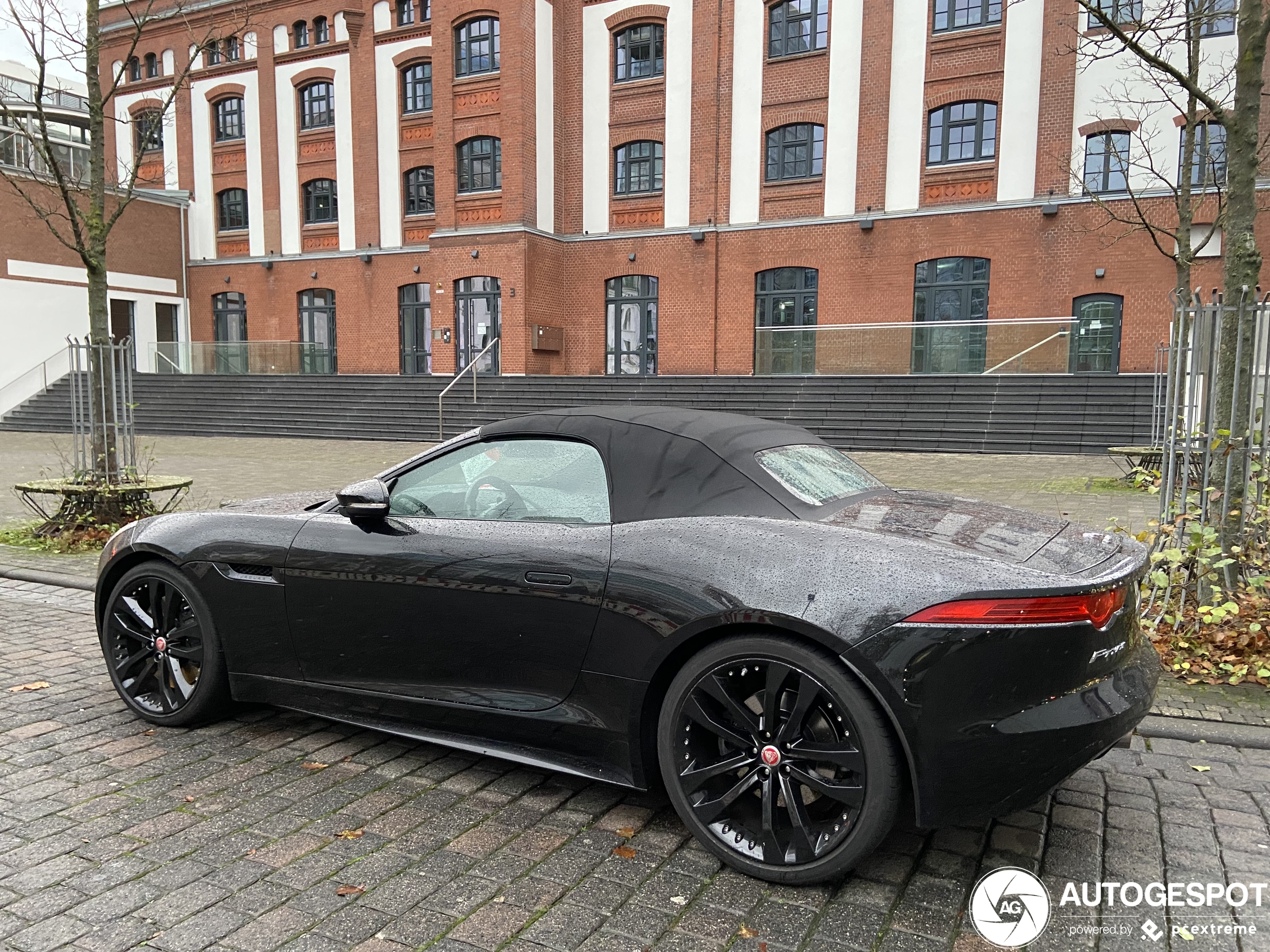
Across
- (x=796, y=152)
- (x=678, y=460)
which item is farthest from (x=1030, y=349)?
(x=678, y=460)

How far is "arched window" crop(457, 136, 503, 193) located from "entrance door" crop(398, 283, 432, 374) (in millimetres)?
4087

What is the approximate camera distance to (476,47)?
1135 inches

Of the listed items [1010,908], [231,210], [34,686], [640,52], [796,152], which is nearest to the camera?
[1010,908]

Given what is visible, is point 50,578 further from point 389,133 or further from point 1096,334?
point 389,133

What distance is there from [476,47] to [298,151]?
8791 millimetres

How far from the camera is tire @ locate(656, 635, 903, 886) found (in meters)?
2.57

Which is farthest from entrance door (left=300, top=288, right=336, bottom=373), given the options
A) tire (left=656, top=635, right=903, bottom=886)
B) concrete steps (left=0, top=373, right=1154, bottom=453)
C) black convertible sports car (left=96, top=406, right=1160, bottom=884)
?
tire (left=656, top=635, right=903, bottom=886)

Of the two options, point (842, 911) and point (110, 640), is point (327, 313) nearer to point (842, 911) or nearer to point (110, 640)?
point (110, 640)

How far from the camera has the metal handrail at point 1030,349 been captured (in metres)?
21.3

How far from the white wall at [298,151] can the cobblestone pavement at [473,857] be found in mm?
31221

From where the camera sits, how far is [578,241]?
29.7 meters

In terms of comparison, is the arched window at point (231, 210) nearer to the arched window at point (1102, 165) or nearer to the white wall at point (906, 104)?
the white wall at point (906, 104)

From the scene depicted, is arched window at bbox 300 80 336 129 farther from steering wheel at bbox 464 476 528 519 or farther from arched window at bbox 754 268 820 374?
steering wheel at bbox 464 476 528 519

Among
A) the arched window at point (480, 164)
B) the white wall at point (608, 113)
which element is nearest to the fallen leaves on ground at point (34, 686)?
the white wall at point (608, 113)
